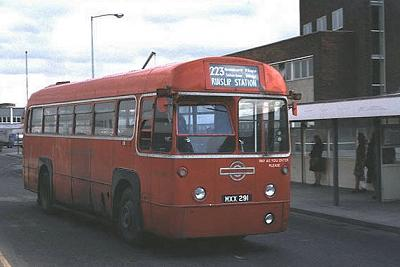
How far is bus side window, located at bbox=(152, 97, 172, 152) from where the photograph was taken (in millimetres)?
8773

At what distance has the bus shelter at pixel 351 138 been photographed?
47.1 ft

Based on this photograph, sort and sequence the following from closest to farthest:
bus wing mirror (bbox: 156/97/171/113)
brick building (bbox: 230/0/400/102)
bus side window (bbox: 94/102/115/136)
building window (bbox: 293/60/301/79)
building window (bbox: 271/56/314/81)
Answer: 1. bus wing mirror (bbox: 156/97/171/113)
2. bus side window (bbox: 94/102/115/136)
3. brick building (bbox: 230/0/400/102)
4. building window (bbox: 271/56/314/81)
5. building window (bbox: 293/60/301/79)

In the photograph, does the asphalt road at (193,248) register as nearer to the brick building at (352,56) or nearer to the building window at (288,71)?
the brick building at (352,56)

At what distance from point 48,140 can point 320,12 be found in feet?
113

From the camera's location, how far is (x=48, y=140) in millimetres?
14086

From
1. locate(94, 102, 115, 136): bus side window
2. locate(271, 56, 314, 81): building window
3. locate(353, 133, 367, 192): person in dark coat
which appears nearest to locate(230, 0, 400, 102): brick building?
locate(271, 56, 314, 81): building window

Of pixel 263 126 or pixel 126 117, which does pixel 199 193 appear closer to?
pixel 263 126

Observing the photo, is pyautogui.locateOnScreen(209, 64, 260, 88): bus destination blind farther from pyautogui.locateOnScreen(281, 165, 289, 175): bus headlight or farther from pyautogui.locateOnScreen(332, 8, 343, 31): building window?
pyautogui.locateOnScreen(332, 8, 343, 31): building window

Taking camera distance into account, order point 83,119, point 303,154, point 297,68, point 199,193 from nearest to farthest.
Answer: point 199,193, point 83,119, point 303,154, point 297,68

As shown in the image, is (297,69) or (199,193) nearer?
(199,193)

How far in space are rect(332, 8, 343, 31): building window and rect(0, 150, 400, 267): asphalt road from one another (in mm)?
31107

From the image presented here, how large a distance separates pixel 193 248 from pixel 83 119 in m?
3.81

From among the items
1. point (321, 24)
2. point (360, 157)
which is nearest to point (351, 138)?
point (360, 157)

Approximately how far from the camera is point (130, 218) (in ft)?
32.4
